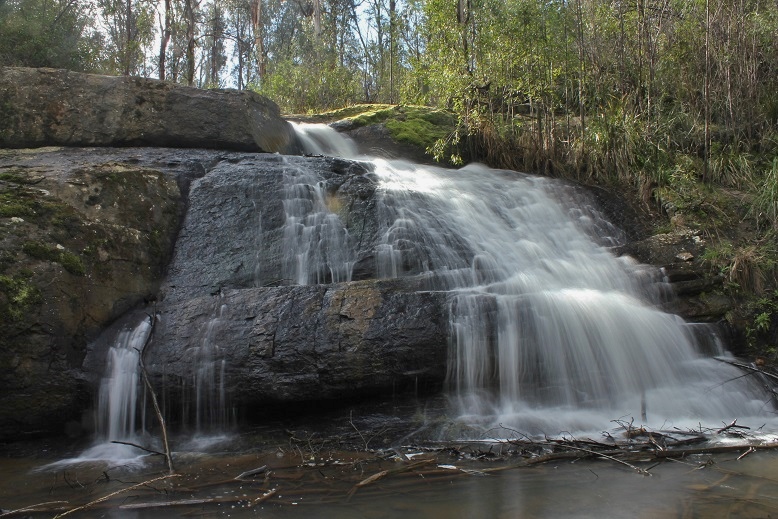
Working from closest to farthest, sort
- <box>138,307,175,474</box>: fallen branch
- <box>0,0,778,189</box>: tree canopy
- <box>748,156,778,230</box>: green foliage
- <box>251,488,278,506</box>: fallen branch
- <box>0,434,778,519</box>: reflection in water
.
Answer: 1. <box>0,434,778,519</box>: reflection in water
2. <box>251,488,278,506</box>: fallen branch
3. <box>138,307,175,474</box>: fallen branch
4. <box>748,156,778,230</box>: green foliage
5. <box>0,0,778,189</box>: tree canopy

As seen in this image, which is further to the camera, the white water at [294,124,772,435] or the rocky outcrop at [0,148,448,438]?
the white water at [294,124,772,435]

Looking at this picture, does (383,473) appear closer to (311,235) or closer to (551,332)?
(551,332)

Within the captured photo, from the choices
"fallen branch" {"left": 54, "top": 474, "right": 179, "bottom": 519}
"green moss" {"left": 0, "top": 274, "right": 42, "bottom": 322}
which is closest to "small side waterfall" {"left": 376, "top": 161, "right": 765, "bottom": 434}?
"fallen branch" {"left": 54, "top": 474, "right": 179, "bottom": 519}

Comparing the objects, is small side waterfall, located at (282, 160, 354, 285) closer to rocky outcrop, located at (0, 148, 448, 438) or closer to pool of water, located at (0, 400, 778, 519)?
rocky outcrop, located at (0, 148, 448, 438)

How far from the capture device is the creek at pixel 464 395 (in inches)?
150

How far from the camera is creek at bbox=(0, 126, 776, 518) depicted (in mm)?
3803

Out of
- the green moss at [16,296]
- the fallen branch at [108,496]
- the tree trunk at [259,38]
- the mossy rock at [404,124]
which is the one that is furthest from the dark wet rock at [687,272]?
the tree trunk at [259,38]

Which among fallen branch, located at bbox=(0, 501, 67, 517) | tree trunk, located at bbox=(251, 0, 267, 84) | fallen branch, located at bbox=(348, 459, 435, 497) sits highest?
tree trunk, located at bbox=(251, 0, 267, 84)

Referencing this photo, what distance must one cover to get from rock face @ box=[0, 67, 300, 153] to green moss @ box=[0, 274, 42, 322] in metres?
4.10

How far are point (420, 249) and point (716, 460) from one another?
402 centimetres

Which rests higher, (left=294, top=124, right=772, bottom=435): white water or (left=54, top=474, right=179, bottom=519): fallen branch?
(left=294, top=124, right=772, bottom=435): white water

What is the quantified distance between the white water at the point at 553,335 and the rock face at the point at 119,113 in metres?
3.28

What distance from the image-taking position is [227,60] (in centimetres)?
3750

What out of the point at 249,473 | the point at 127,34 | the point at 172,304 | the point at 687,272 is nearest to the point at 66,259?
the point at 172,304
